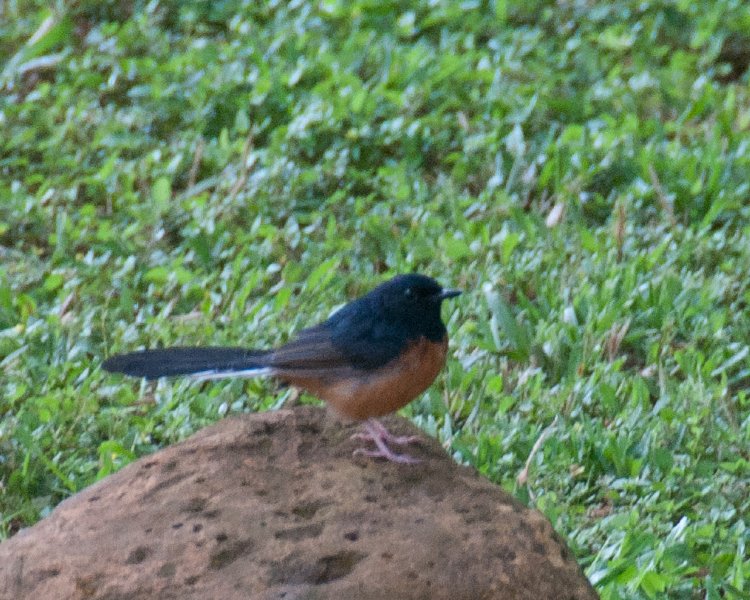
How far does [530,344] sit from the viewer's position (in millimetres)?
5680

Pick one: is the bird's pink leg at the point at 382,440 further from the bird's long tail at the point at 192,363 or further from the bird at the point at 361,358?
the bird's long tail at the point at 192,363

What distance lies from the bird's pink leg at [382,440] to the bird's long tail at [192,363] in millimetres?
433

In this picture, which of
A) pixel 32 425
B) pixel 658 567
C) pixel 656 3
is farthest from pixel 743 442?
pixel 656 3

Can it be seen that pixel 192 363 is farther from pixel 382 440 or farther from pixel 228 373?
pixel 382 440

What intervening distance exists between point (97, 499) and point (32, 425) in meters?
1.64

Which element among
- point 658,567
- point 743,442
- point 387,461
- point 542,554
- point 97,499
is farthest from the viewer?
point 743,442

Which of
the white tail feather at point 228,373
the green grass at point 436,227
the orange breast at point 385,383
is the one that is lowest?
the green grass at point 436,227

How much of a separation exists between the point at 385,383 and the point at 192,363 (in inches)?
26.2

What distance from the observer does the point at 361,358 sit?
4.30m

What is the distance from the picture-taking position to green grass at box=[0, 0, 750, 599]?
496cm

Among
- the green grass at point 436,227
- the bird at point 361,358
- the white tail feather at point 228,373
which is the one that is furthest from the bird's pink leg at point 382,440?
the green grass at point 436,227

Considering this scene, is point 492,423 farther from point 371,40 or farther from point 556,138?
point 371,40

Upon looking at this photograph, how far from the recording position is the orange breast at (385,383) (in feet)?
13.7

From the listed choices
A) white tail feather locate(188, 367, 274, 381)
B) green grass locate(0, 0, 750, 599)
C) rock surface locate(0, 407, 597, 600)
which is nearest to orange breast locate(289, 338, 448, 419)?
white tail feather locate(188, 367, 274, 381)
